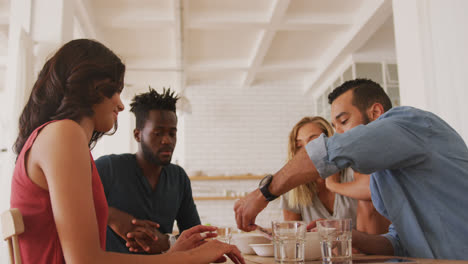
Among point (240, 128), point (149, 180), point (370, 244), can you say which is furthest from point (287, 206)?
point (240, 128)

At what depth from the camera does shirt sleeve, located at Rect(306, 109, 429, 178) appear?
104 centimetres

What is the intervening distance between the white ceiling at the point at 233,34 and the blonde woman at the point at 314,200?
2.28m

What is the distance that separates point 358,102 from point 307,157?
65 cm

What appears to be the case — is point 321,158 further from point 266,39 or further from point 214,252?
point 266,39

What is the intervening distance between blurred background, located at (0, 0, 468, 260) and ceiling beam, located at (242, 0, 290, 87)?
2cm

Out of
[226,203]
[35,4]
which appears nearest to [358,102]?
[35,4]

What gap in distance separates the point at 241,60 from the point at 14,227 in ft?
19.0

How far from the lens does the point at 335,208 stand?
2238 mm

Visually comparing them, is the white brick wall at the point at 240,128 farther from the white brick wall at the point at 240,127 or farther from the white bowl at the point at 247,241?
the white bowl at the point at 247,241

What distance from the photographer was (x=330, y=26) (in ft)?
16.3

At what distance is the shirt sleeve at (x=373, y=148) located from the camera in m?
1.04

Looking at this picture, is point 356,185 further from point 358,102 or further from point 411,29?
point 411,29

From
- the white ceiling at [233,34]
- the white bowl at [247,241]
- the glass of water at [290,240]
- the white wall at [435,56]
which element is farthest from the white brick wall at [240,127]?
the glass of water at [290,240]

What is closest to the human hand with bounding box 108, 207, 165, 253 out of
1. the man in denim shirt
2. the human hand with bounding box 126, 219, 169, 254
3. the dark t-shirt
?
the human hand with bounding box 126, 219, 169, 254
